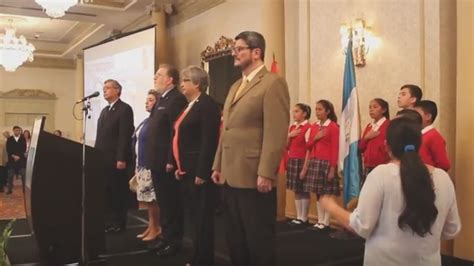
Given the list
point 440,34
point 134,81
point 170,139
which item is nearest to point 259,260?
point 170,139

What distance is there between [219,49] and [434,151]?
3829 millimetres

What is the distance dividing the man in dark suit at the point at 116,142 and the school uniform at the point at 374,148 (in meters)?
1.85

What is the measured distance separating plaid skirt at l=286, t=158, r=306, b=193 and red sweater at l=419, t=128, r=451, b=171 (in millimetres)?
1561

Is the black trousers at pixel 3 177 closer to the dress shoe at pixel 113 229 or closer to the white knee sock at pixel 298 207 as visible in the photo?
the dress shoe at pixel 113 229

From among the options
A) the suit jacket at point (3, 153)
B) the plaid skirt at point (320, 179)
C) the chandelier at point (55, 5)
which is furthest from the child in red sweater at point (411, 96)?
the suit jacket at point (3, 153)

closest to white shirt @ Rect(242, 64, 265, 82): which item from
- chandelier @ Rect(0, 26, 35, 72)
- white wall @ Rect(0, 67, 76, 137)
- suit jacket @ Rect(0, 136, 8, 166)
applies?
chandelier @ Rect(0, 26, 35, 72)

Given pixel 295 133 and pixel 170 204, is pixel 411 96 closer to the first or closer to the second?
pixel 295 133

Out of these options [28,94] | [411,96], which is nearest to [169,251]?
[411,96]

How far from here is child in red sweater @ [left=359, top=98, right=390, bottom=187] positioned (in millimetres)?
3801

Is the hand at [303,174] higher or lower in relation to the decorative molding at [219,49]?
lower

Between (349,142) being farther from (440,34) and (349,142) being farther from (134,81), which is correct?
(134,81)

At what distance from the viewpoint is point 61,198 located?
2.87 metres

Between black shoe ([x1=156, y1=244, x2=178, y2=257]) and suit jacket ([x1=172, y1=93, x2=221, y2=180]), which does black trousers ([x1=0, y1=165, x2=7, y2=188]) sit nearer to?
black shoe ([x1=156, y1=244, x2=178, y2=257])

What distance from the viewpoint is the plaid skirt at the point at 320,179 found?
4.33 meters
